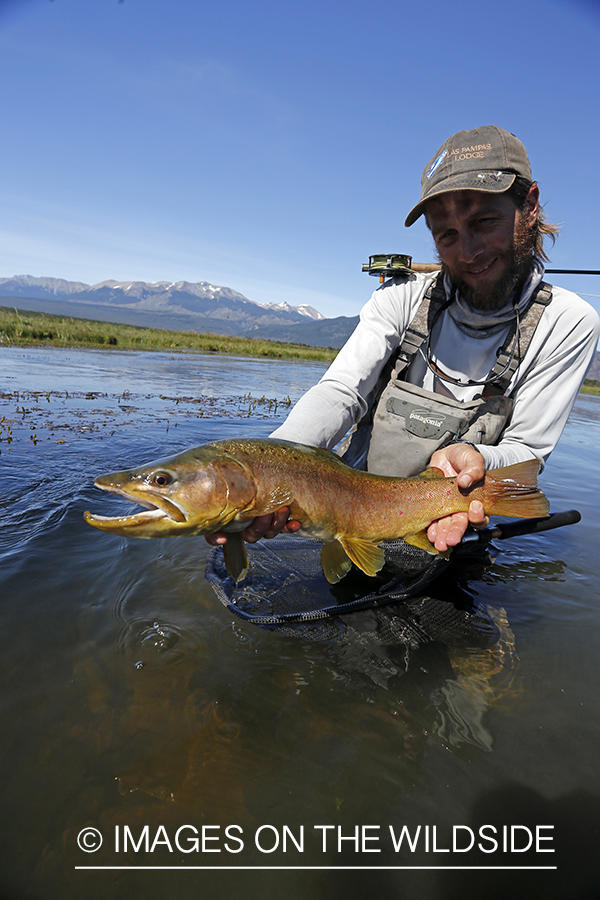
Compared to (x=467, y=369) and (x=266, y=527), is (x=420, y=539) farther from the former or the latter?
(x=467, y=369)

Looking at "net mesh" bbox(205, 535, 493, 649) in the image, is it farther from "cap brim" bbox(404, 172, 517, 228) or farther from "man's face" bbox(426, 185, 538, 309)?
"cap brim" bbox(404, 172, 517, 228)

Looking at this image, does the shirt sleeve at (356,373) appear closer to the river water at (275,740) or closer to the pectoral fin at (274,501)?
the pectoral fin at (274,501)

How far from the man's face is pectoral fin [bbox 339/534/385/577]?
2136mm

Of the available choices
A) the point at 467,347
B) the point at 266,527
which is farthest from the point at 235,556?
the point at 467,347

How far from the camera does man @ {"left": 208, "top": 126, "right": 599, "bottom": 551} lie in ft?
9.67

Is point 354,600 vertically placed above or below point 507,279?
below

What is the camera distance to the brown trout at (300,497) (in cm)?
204

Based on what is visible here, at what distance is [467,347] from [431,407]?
0.61 m

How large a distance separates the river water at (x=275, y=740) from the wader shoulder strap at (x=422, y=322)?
6.85 ft

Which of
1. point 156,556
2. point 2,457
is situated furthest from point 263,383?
point 156,556

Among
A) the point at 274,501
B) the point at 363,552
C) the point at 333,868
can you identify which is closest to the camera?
the point at 333,868

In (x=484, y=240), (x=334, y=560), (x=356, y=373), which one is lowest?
(x=334, y=560)

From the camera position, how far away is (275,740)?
2.31 meters

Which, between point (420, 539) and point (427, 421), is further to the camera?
point (427, 421)
